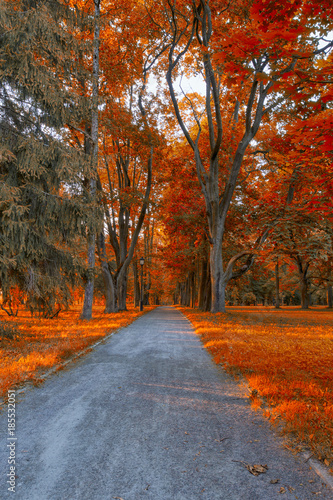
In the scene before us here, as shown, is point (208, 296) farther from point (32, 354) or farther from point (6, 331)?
point (32, 354)

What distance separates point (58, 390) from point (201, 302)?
19.0 meters

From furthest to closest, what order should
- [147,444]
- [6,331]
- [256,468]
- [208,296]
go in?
[208,296], [6,331], [147,444], [256,468]

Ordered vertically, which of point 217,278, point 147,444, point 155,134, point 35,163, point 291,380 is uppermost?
point 155,134

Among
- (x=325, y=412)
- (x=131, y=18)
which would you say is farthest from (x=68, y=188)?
(x=131, y=18)

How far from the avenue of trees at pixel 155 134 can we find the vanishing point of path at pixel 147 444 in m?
3.53

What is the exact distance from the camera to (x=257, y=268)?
2006 cm

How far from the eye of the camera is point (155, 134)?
16781mm

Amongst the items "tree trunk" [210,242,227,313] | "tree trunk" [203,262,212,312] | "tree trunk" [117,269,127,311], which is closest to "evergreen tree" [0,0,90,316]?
"tree trunk" [210,242,227,313]

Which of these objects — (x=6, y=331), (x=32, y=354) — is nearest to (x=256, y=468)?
(x=32, y=354)

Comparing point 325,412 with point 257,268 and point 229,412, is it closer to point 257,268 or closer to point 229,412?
point 229,412

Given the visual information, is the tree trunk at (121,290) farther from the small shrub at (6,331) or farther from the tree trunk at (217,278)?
the small shrub at (6,331)

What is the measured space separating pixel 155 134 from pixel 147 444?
54.3 feet

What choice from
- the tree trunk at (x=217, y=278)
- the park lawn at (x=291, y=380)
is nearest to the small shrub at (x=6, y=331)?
the park lawn at (x=291, y=380)

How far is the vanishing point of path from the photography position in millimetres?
2076
